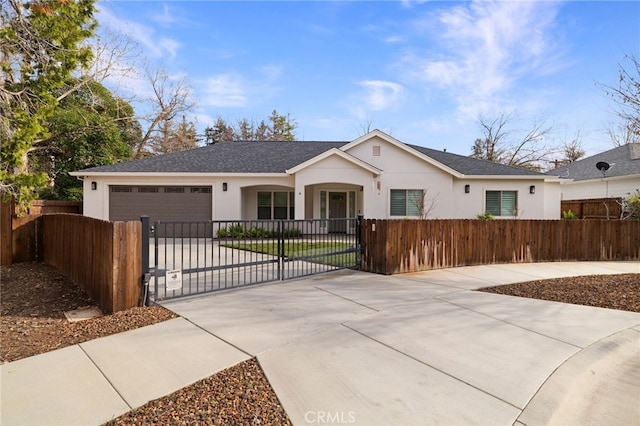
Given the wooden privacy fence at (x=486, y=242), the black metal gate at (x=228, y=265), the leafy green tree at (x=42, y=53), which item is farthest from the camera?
the wooden privacy fence at (x=486, y=242)

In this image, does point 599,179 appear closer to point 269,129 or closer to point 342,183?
point 342,183

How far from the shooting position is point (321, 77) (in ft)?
58.9

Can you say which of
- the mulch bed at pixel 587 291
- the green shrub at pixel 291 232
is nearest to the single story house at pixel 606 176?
the mulch bed at pixel 587 291

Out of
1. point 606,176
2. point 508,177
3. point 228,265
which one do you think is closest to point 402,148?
point 508,177

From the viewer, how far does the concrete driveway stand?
2.65m

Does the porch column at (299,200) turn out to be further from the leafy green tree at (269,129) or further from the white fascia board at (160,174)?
the leafy green tree at (269,129)

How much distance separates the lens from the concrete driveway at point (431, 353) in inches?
104

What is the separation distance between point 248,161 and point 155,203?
4.88 m

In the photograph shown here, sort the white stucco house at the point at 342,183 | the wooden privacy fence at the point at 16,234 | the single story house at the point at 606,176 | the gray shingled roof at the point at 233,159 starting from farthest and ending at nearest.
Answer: the single story house at the point at 606,176 < the gray shingled roof at the point at 233,159 < the white stucco house at the point at 342,183 < the wooden privacy fence at the point at 16,234

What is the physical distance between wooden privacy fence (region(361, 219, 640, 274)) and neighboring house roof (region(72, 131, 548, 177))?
610cm

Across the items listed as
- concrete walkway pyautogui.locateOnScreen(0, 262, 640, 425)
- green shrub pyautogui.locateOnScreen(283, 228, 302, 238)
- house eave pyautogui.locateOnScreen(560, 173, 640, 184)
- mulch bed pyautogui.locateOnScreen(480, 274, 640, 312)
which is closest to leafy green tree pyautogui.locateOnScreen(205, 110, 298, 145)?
house eave pyautogui.locateOnScreen(560, 173, 640, 184)

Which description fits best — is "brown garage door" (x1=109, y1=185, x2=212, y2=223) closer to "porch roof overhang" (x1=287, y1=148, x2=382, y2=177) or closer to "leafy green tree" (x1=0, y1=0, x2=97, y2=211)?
"porch roof overhang" (x1=287, y1=148, x2=382, y2=177)

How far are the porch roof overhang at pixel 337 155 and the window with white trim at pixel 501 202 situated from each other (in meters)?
5.86

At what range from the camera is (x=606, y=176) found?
1856 centimetres
